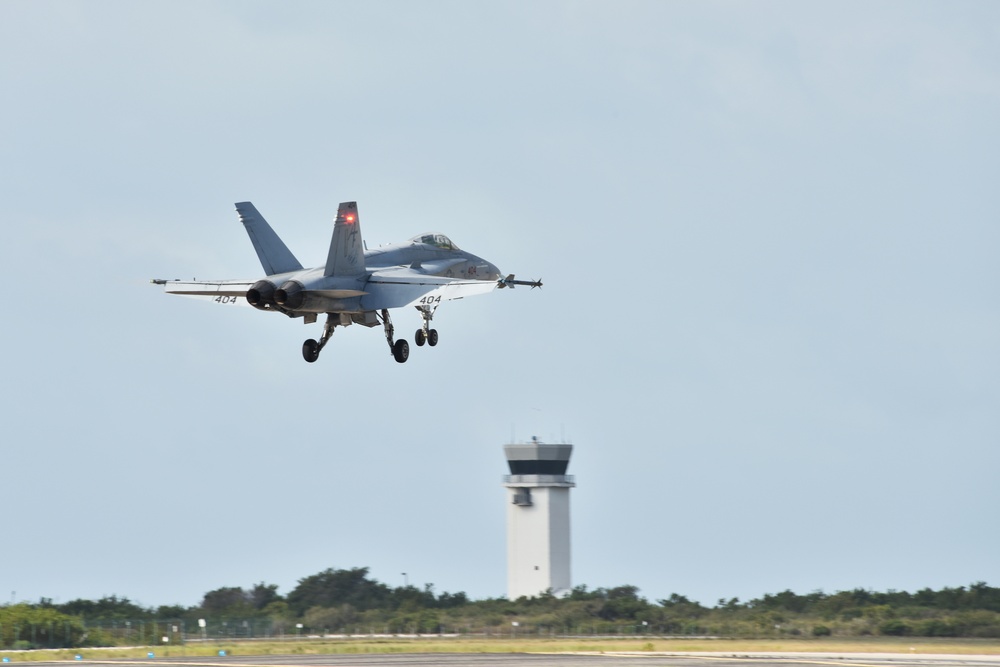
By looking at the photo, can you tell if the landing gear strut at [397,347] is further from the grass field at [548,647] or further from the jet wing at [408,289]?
the grass field at [548,647]

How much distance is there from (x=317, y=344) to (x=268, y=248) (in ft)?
11.5

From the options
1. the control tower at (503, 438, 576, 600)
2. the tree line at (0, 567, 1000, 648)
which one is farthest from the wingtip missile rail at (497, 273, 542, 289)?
the control tower at (503, 438, 576, 600)

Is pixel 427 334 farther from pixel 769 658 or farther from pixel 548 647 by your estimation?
pixel 548 647

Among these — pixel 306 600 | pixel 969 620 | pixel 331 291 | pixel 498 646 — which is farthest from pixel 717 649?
pixel 306 600

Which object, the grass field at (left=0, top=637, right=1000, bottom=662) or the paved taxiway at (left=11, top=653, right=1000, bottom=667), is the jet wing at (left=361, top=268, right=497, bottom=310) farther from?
the grass field at (left=0, top=637, right=1000, bottom=662)

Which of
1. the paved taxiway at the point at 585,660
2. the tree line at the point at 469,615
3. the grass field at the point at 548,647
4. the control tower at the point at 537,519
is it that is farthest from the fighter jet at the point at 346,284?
the control tower at the point at 537,519

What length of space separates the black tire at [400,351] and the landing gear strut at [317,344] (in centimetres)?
236

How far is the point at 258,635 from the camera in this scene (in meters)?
96.9

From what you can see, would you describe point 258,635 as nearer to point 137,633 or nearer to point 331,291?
point 137,633

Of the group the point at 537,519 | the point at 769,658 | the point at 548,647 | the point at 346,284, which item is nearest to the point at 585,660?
the point at 769,658

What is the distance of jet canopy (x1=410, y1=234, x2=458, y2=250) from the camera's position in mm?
56009

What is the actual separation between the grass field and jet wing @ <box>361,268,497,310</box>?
2775 cm

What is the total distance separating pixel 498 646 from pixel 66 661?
21886 millimetres

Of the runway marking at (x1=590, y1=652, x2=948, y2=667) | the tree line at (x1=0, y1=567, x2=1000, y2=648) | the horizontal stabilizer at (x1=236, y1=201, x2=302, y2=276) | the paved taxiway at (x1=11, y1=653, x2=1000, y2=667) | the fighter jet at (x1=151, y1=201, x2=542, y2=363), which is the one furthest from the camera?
the tree line at (x1=0, y1=567, x2=1000, y2=648)
